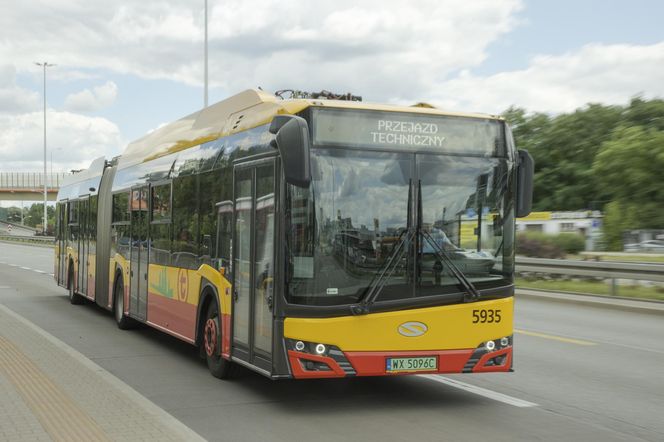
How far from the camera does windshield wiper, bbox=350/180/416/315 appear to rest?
25.0 ft

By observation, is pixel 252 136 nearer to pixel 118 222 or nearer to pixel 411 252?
pixel 411 252

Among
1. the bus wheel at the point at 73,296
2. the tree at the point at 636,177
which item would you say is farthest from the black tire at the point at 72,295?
the tree at the point at 636,177

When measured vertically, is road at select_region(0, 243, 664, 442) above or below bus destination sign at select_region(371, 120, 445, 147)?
below

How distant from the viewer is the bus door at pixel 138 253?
13.0 meters

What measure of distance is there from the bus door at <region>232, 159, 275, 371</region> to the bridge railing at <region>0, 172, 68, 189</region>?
83.6m

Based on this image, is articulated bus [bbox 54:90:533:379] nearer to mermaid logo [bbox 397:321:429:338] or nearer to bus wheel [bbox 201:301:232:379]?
mermaid logo [bbox 397:321:429:338]

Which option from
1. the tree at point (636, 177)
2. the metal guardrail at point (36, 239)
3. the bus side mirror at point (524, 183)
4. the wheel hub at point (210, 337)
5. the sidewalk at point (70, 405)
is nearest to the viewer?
the sidewalk at point (70, 405)

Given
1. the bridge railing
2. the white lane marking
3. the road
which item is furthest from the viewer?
the bridge railing

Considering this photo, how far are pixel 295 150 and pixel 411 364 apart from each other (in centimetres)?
212

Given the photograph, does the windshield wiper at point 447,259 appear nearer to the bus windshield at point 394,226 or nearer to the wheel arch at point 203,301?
the bus windshield at point 394,226

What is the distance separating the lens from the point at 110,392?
26.5 ft

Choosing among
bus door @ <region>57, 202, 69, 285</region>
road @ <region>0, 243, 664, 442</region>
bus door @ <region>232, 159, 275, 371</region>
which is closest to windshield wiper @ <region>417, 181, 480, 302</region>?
road @ <region>0, 243, 664, 442</region>

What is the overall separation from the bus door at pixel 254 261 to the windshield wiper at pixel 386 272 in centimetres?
78

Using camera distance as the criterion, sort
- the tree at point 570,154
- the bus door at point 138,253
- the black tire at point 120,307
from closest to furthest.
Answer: the bus door at point 138,253, the black tire at point 120,307, the tree at point 570,154
